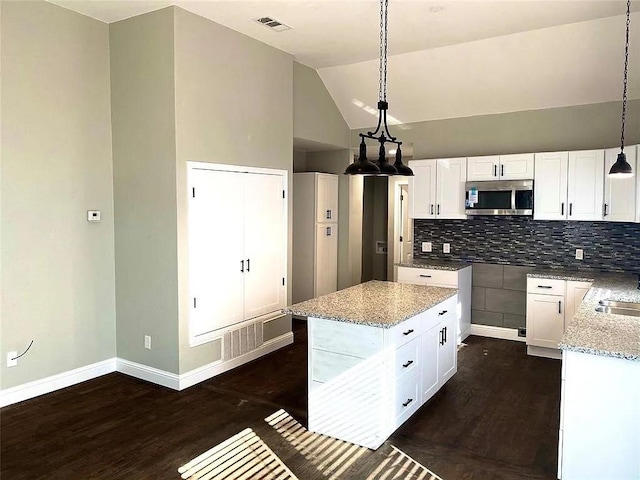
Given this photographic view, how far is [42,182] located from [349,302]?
8.59 ft

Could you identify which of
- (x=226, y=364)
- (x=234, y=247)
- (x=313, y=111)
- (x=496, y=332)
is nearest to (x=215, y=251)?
(x=234, y=247)

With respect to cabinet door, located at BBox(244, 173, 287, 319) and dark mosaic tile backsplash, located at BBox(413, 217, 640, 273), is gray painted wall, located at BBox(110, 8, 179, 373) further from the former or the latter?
dark mosaic tile backsplash, located at BBox(413, 217, 640, 273)

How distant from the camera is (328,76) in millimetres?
6051

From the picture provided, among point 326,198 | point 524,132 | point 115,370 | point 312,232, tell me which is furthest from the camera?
point 326,198

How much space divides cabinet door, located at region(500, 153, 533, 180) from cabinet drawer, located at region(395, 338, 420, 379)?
8.77 ft

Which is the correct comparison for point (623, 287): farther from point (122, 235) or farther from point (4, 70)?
point (4, 70)

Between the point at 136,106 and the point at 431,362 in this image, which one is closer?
the point at 431,362

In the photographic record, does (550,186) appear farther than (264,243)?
Yes

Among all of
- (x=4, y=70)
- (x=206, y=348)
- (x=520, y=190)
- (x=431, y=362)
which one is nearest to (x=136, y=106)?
(x=4, y=70)

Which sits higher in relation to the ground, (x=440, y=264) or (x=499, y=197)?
(x=499, y=197)

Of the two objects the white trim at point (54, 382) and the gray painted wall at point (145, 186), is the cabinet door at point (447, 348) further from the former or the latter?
the white trim at point (54, 382)

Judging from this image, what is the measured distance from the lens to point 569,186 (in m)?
5.07

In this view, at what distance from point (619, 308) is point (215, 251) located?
10.8ft

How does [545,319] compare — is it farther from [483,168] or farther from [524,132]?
[524,132]
